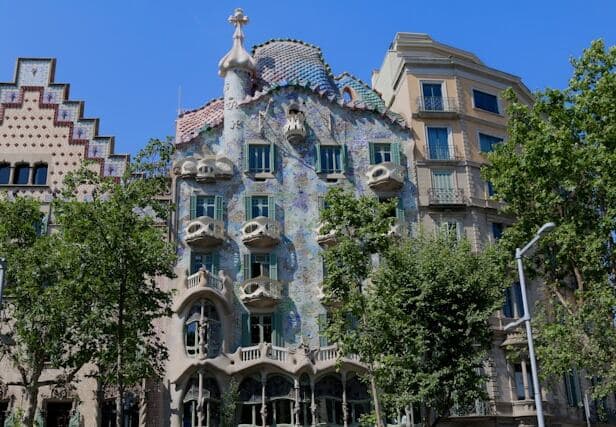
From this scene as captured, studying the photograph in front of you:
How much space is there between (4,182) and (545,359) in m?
24.9

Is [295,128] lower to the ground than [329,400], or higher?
higher

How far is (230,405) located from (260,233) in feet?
25.2

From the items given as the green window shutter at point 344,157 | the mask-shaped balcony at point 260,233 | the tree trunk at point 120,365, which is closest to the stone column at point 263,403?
the mask-shaped balcony at point 260,233

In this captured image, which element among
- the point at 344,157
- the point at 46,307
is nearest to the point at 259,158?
the point at 344,157

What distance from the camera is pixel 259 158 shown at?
3759 cm

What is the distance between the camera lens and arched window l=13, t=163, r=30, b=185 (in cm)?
3688

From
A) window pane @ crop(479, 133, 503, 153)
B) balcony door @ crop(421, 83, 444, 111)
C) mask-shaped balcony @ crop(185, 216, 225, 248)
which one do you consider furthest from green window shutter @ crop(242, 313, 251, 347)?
window pane @ crop(479, 133, 503, 153)

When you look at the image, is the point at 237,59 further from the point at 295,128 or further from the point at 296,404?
the point at 296,404

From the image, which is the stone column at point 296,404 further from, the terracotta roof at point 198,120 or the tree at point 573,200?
the terracotta roof at point 198,120

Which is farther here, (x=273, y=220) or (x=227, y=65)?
(x=227, y=65)

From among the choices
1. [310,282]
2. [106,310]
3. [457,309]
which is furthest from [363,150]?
[106,310]

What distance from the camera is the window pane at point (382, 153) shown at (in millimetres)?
38125

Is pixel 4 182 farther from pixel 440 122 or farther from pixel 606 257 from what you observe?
pixel 606 257

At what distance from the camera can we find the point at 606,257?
94.2ft
